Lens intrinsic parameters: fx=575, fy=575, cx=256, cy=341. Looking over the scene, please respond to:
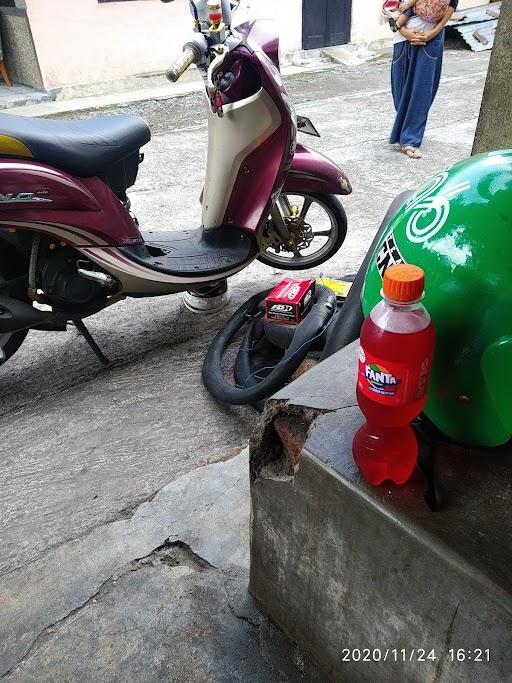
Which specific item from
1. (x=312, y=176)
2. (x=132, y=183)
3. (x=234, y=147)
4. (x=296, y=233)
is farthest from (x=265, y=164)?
(x=132, y=183)

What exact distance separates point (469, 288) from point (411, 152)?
15.6 ft

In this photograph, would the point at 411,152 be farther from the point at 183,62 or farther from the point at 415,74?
the point at 183,62

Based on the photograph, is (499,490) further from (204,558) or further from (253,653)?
(204,558)

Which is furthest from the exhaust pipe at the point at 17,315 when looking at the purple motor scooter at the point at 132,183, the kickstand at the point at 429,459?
the kickstand at the point at 429,459

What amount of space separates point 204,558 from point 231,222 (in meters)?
1.74

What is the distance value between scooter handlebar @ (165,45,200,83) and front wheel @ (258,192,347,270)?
82cm

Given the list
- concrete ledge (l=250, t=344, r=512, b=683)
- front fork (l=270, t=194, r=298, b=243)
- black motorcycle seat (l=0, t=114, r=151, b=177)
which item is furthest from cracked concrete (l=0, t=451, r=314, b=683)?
front fork (l=270, t=194, r=298, b=243)

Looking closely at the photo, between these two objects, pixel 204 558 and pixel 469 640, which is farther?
pixel 204 558

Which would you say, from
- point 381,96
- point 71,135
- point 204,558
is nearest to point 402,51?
point 381,96

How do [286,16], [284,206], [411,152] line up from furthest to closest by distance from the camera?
[286,16] → [411,152] → [284,206]

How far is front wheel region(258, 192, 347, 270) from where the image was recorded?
3143 millimetres

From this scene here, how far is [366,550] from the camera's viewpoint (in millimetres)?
1175

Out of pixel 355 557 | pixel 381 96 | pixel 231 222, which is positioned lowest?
pixel 381 96

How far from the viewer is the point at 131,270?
2.54 meters
